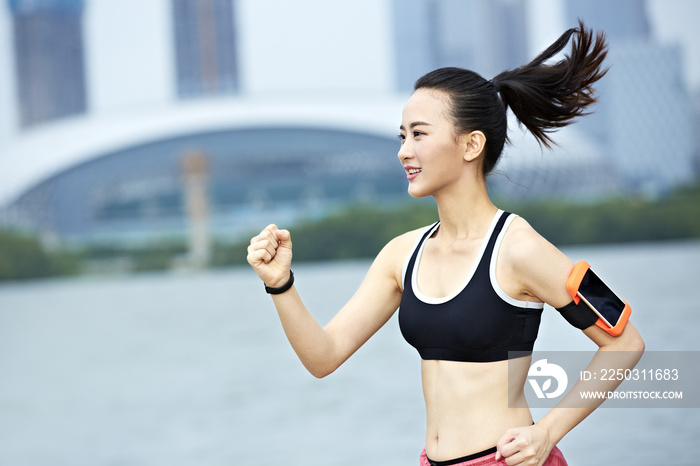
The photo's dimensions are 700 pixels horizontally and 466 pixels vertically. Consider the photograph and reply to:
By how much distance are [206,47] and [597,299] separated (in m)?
55.1

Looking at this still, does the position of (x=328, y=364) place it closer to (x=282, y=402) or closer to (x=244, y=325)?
(x=282, y=402)

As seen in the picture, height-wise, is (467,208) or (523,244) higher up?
(467,208)

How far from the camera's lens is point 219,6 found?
5344 centimetres

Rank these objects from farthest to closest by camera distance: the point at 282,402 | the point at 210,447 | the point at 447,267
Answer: the point at 282,402, the point at 210,447, the point at 447,267

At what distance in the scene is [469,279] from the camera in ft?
5.60

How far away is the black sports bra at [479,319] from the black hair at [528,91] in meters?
0.25

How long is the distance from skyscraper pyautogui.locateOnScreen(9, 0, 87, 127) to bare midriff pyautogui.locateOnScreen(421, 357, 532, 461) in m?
53.1

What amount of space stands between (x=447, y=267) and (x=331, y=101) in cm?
4286

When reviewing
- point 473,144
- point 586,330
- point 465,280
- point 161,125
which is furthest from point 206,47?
point 586,330

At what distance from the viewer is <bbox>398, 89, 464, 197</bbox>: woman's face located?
1783 mm

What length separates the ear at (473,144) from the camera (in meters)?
1.82

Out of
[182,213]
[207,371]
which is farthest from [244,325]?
[182,213]

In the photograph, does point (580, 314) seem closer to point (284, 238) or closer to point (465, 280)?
point (465, 280)

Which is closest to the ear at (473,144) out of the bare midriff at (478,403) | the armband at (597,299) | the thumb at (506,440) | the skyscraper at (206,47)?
the armband at (597,299)
